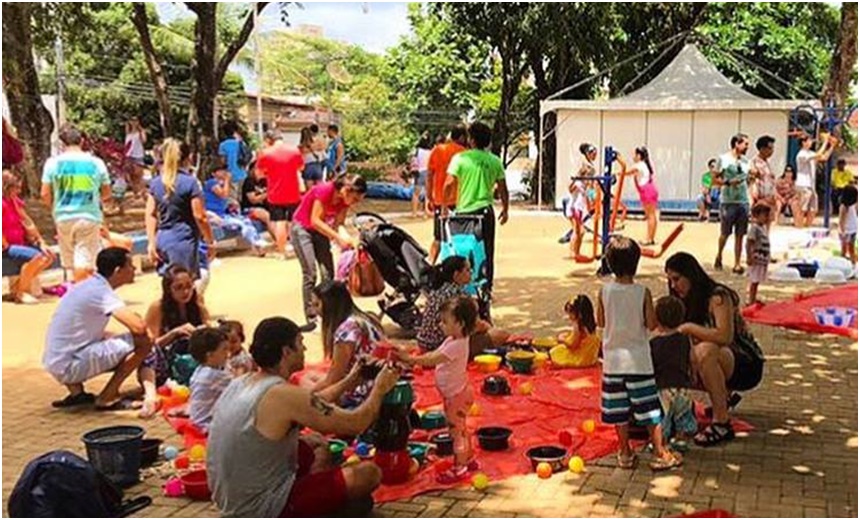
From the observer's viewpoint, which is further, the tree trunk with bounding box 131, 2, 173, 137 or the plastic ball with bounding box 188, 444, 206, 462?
the tree trunk with bounding box 131, 2, 173, 137

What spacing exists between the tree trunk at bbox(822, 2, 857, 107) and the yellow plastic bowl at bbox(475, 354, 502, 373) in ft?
37.0

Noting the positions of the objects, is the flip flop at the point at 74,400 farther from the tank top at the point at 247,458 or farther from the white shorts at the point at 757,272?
the white shorts at the point at 757,272

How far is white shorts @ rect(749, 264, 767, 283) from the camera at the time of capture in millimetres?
9609

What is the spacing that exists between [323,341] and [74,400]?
2102 mm

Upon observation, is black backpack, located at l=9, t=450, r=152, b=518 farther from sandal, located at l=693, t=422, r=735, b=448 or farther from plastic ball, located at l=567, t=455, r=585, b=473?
sandal, located at l=693, t=422, r=735, b=448

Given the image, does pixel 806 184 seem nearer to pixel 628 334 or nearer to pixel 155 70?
pixel 155 70

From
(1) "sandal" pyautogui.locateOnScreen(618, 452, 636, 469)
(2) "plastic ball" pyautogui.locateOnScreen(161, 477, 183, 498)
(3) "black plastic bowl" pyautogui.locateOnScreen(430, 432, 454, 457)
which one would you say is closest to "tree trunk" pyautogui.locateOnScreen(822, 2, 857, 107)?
(1) "sandal" pyautogui.locateOnScreen(618, 452, 636, 469)

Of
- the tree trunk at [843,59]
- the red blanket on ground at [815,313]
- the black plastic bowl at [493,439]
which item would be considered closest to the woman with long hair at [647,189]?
the tree trunk at [843,59]

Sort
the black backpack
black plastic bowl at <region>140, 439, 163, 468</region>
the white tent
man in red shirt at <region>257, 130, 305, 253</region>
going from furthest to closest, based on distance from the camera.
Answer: the white tent < man in red shirt at <region>257, 130, 305, 253</region> < black plastic bowl at <region>140, 439, 163, 468</region> < the black backpack

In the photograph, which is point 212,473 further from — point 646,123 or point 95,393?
point 646,123

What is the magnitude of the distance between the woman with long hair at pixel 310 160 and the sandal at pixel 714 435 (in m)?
10.6

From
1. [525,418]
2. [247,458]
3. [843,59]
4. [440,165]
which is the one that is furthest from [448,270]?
[843,59]

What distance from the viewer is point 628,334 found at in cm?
511

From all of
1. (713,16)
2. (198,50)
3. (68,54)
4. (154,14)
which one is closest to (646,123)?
(713,16)
